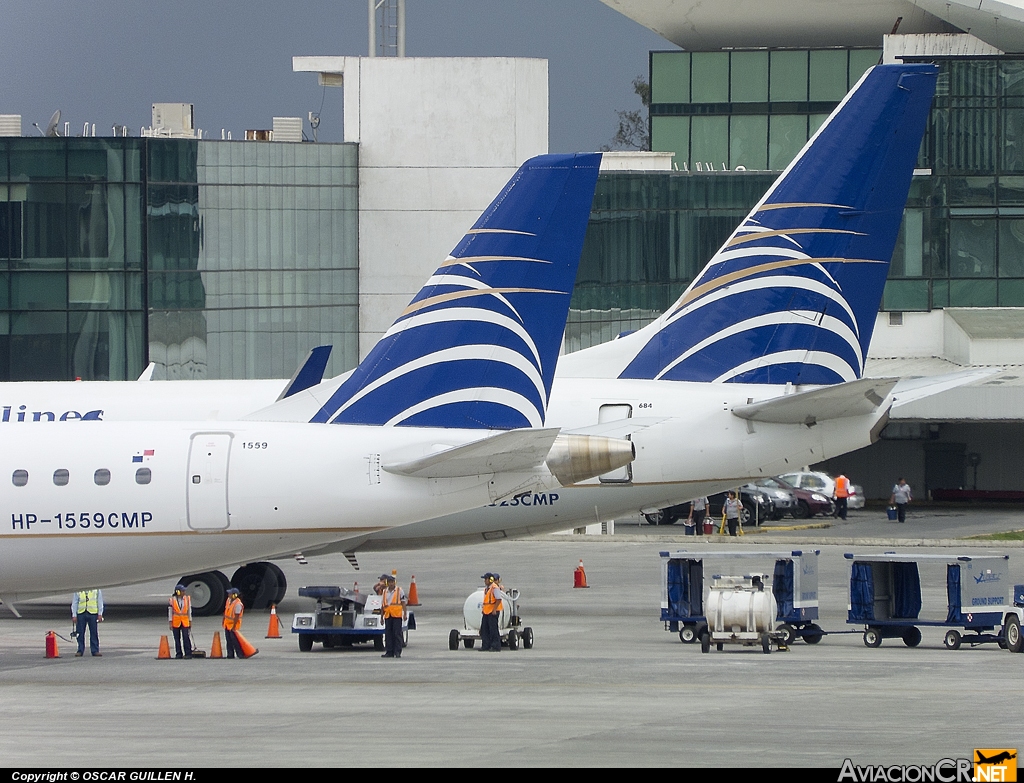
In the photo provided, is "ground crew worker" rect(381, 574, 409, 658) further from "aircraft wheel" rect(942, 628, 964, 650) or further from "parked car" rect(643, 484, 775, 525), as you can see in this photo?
"parked car" rect(643, 484, 775, 525)

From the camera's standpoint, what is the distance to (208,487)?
2508 cm

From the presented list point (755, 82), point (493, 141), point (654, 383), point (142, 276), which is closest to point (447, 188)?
point (493, 141)

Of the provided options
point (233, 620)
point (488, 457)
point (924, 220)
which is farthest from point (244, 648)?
point (924, 220)

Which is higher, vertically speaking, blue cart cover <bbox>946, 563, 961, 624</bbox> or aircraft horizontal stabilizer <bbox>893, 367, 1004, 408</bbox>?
aircraft horizontal stabilizer <bbox>893, 367, 1004, 408</bbox>

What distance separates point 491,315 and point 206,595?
38.4ft

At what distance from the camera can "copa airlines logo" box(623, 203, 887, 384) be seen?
105 feet

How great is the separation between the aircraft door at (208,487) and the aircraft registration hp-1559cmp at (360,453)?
0.02 metres

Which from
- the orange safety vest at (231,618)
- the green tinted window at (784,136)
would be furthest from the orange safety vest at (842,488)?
the orange safety vest at (231,618)

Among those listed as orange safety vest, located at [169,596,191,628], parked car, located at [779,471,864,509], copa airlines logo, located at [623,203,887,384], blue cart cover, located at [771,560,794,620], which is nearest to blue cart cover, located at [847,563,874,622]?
blue cart cover, located at [771,560,794,620]

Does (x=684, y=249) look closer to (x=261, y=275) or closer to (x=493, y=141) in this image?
(x=493, y=141)

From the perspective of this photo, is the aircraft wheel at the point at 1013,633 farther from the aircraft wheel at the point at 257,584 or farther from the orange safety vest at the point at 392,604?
the aircraft wheel at the point at 257,584

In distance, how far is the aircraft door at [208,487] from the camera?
2502 centimetres

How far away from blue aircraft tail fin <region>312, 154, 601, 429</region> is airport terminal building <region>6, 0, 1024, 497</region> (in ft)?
136

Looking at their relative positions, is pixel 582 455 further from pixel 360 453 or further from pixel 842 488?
pixel 842 488
